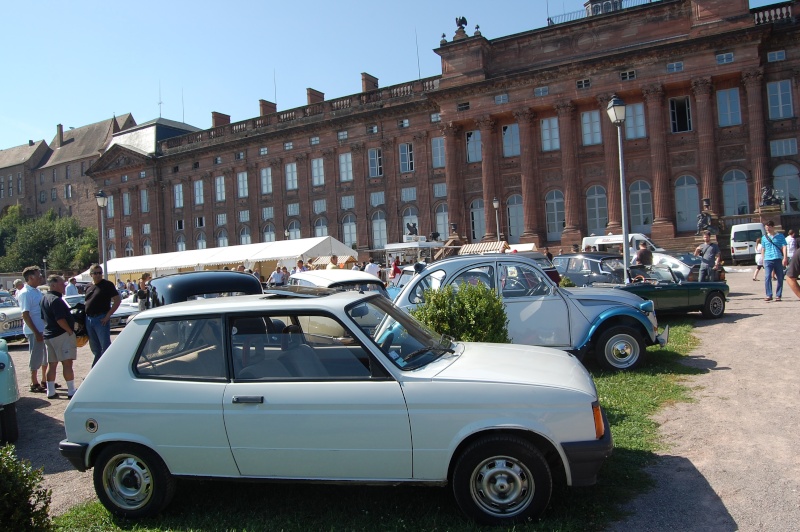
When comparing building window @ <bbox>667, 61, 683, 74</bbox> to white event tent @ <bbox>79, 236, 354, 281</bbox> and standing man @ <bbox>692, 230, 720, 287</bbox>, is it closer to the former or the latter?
standing man @ <bbox>692, 230, 720, 287</bbox>

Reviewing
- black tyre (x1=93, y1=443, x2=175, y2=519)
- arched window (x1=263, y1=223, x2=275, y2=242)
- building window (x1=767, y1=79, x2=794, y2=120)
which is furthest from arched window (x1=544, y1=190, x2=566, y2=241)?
black tyre (x1=93, y1=443, x2=175, y2=519)

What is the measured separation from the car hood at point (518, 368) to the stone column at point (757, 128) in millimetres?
33356

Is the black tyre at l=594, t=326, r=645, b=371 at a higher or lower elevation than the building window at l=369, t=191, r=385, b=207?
lower

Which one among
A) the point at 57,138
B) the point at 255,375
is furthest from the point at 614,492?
the point at 57,138

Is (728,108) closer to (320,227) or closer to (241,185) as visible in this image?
(320,227)

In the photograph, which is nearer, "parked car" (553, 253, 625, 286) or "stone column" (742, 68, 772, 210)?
"parked car" (553, 253, 625, 286)

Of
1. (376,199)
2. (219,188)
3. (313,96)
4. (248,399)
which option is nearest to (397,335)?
(248,399)

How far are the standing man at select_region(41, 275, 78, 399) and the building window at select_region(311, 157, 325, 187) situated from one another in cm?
3988

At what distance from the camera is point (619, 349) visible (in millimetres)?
8422

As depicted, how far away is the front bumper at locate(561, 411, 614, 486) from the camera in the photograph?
3936 millimetres

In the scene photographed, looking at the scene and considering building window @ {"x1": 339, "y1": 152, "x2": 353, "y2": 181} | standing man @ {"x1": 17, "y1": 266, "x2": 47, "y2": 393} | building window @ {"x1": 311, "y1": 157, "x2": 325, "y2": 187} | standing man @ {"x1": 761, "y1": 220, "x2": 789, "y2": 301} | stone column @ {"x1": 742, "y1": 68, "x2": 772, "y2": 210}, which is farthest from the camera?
building window @ {"x1": 311, "y1": 157, "x2": 325, "y2": 187}

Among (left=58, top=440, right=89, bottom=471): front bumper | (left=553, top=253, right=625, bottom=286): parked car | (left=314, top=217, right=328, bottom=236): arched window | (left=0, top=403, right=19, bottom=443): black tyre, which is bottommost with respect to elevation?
(left=0, top=403, right=19, bottom=443): black tyre

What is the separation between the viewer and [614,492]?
4.52 meters

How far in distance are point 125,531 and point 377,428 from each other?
203 cm
